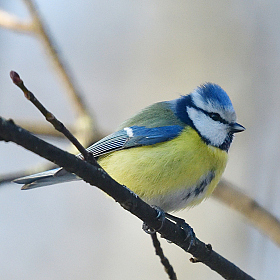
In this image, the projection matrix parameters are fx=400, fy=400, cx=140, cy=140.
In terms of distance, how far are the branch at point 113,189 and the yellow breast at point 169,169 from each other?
0.23 metres

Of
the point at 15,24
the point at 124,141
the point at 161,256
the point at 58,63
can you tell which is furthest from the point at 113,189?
the point at 15,24

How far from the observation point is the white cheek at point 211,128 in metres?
1.83

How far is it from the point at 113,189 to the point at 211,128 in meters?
0.92

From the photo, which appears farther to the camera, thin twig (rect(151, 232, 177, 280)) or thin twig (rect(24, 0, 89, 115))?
thin twig (rect(24, 0, 89, 115))

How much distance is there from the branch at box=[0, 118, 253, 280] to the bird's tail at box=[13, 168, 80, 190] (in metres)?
0.51

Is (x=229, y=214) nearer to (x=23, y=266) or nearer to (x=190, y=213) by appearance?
(x=190, y=213)

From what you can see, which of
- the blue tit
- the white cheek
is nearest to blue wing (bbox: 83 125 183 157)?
the blue tit

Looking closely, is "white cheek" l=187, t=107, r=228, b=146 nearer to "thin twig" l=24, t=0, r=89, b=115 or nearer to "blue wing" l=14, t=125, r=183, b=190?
"blue wing" l=14, t=125, r=183, b=190

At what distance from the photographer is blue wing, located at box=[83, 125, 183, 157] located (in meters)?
1.77

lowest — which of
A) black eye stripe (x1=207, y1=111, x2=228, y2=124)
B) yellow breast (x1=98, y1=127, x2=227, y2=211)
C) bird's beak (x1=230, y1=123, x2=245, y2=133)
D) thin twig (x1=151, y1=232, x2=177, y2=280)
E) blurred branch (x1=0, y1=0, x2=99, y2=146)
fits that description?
thin twig (x1=151, y1=232, x2=177, y2=280)

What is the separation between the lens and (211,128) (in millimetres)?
1864

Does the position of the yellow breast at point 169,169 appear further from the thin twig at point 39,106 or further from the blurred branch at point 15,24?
the blurred branch at point 15,24

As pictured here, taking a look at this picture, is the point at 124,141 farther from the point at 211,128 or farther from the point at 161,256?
the point at 161,256

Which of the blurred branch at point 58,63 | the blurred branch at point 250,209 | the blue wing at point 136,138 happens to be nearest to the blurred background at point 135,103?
the blurred branch at point 58,63
